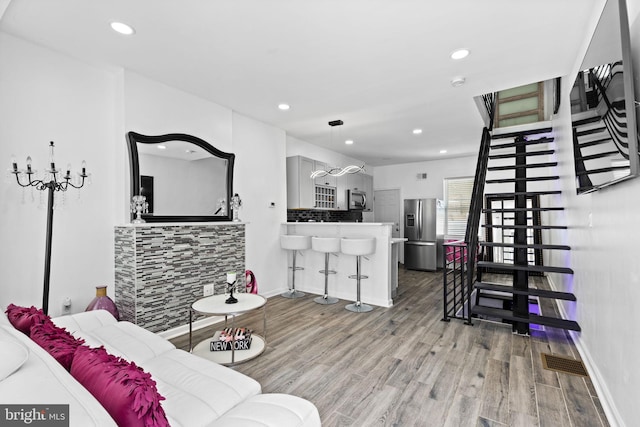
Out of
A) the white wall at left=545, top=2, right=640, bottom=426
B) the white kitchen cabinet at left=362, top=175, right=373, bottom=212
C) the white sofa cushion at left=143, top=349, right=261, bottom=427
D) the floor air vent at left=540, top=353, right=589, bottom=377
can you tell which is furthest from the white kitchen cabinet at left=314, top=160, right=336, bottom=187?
the white sofa cushion at left=143, top=349, right=261, bottom=427

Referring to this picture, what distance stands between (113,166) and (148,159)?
33 cm

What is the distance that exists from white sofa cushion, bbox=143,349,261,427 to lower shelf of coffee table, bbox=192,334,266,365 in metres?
0.85

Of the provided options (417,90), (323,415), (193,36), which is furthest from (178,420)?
(417,90)

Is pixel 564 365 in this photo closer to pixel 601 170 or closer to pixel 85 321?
pixel 601 170

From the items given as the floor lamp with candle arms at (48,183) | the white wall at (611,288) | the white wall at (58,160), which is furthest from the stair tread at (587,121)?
the white wall at (58,160)

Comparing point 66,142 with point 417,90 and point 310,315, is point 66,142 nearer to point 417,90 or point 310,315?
point 310,315

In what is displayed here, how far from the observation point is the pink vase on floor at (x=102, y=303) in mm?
2738

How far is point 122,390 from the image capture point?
35.8 inches

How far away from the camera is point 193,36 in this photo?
2.51 meters

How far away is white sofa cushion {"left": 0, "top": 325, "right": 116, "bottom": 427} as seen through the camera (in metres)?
0.75

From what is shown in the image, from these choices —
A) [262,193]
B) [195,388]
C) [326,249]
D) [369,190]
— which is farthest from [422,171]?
[195,388]

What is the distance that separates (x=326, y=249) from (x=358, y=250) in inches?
21.1

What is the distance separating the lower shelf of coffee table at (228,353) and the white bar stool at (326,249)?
1684 mm

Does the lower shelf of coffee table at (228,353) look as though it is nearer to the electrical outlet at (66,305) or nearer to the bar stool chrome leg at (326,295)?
the electrical outlet at (66,305)
